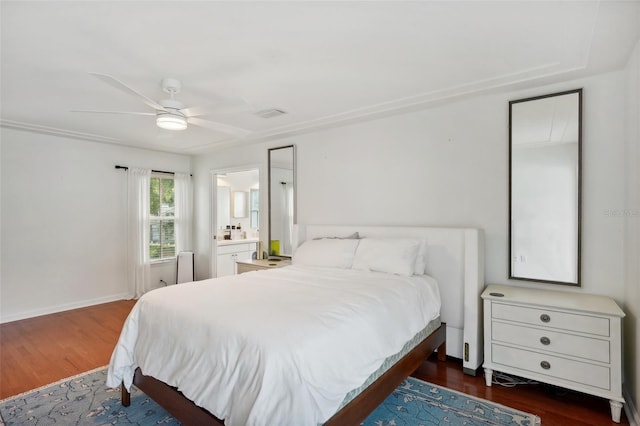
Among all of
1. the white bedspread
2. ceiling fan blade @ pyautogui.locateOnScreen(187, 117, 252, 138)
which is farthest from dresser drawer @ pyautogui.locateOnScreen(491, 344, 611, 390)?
ceiling fan blade @ pyautogui.locateOnScreen(187, 117, 252, 138)

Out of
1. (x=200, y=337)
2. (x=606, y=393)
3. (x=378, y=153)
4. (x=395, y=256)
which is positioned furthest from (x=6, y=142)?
(x=606, y=393)

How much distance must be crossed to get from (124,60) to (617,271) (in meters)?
3.93

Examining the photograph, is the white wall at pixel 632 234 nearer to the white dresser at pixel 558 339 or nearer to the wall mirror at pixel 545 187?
the white dresser at pixel 558 339

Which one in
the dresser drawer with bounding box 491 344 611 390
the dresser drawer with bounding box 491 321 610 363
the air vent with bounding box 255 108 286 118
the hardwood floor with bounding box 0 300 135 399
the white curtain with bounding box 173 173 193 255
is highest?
the air vent with bounding box 255 108 286 118

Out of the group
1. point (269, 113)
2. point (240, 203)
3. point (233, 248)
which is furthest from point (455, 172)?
point (240, 203)

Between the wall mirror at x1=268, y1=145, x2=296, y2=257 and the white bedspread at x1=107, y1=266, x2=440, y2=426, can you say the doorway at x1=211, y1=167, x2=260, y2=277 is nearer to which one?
the wall mirror at x1=268, y1=145, x2=296, y2=257

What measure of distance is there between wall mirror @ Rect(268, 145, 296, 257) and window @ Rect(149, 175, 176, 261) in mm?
2122

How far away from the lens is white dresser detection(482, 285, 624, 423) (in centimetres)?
208

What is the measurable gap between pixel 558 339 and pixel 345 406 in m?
1.64

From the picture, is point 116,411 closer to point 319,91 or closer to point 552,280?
point 319,91

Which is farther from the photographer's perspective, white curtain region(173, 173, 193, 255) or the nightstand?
white curtain region(173, 173, 193, 255)

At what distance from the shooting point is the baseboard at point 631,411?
1.96 meters

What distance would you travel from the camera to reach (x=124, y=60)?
230cm

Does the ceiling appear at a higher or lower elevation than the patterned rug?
higher
